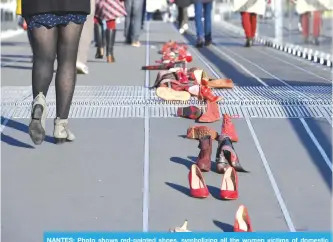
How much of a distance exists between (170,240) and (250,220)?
68 cm

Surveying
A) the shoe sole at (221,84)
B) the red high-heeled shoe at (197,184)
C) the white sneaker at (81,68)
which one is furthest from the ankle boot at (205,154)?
the white sneaker at (81,68)

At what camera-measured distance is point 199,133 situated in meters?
5.09

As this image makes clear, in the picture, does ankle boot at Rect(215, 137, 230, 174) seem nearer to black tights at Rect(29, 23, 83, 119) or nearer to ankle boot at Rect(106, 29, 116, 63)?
black tights at Rect(29, 23, 83, 119)

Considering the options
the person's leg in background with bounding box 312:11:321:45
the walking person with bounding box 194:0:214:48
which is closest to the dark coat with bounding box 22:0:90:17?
the person's leg in background with bounding box 312:11:321:45

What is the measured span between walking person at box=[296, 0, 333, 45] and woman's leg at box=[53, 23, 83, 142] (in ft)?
23.5

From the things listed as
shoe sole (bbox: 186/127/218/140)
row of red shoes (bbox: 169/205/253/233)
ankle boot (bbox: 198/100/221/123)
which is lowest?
row of red shoes (bbox: 169/205/253/233)

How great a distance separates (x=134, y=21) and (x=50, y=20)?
975cm

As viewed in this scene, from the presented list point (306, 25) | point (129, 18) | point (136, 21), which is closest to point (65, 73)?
point (306, 25)

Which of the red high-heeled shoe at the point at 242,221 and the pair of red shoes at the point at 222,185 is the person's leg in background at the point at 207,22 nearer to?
the pair of red shoes at the point at 222,185

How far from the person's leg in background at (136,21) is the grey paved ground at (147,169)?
7418 millimetres

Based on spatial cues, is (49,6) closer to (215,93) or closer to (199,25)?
(215,93)

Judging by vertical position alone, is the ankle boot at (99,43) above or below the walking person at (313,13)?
below

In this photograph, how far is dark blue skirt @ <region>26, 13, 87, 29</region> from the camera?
4.95 metres

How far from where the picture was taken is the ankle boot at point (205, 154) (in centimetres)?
439
